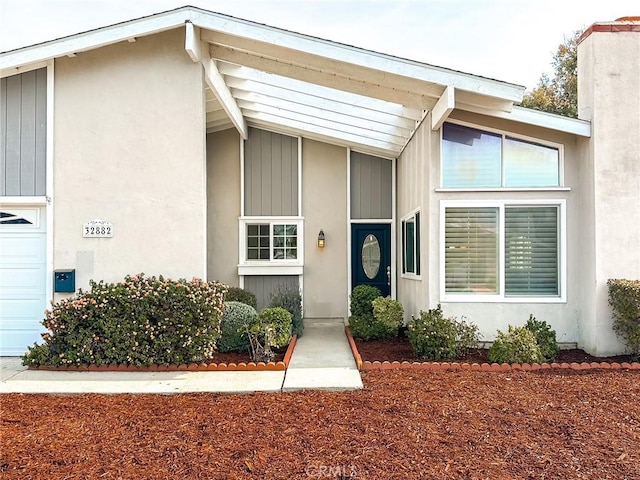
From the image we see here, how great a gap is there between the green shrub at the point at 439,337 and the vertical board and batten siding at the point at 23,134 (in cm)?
580

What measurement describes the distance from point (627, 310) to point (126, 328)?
21.3 ft

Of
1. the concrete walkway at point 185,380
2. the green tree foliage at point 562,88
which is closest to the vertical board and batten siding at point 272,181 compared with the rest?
the concrete walkway at point 185,380

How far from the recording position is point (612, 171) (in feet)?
20.9

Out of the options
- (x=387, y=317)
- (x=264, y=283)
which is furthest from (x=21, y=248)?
(x=387, y=317)

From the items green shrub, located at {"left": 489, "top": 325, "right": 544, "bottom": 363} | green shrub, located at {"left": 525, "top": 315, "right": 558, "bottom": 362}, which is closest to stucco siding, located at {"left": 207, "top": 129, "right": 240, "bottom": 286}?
green shrub, located at {"left": 489, "top": 325, "right": 544, "bottom": 363}

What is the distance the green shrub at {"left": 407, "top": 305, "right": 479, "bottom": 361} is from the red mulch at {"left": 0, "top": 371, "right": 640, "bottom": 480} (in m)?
0.86

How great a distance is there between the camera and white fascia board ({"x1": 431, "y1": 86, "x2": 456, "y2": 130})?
604 cm

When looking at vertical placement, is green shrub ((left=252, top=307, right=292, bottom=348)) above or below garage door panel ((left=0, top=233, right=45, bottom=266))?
below

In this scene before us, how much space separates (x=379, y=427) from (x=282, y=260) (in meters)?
6.43

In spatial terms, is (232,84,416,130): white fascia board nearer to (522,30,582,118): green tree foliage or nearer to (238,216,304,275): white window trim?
(238,216,304,275): white window trim

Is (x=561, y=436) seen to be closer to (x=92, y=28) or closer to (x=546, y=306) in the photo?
(x=546, y=306)

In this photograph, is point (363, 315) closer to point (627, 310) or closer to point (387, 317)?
point (387, 317)

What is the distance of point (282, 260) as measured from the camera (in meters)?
10.2

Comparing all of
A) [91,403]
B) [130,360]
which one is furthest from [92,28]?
[91,403]
